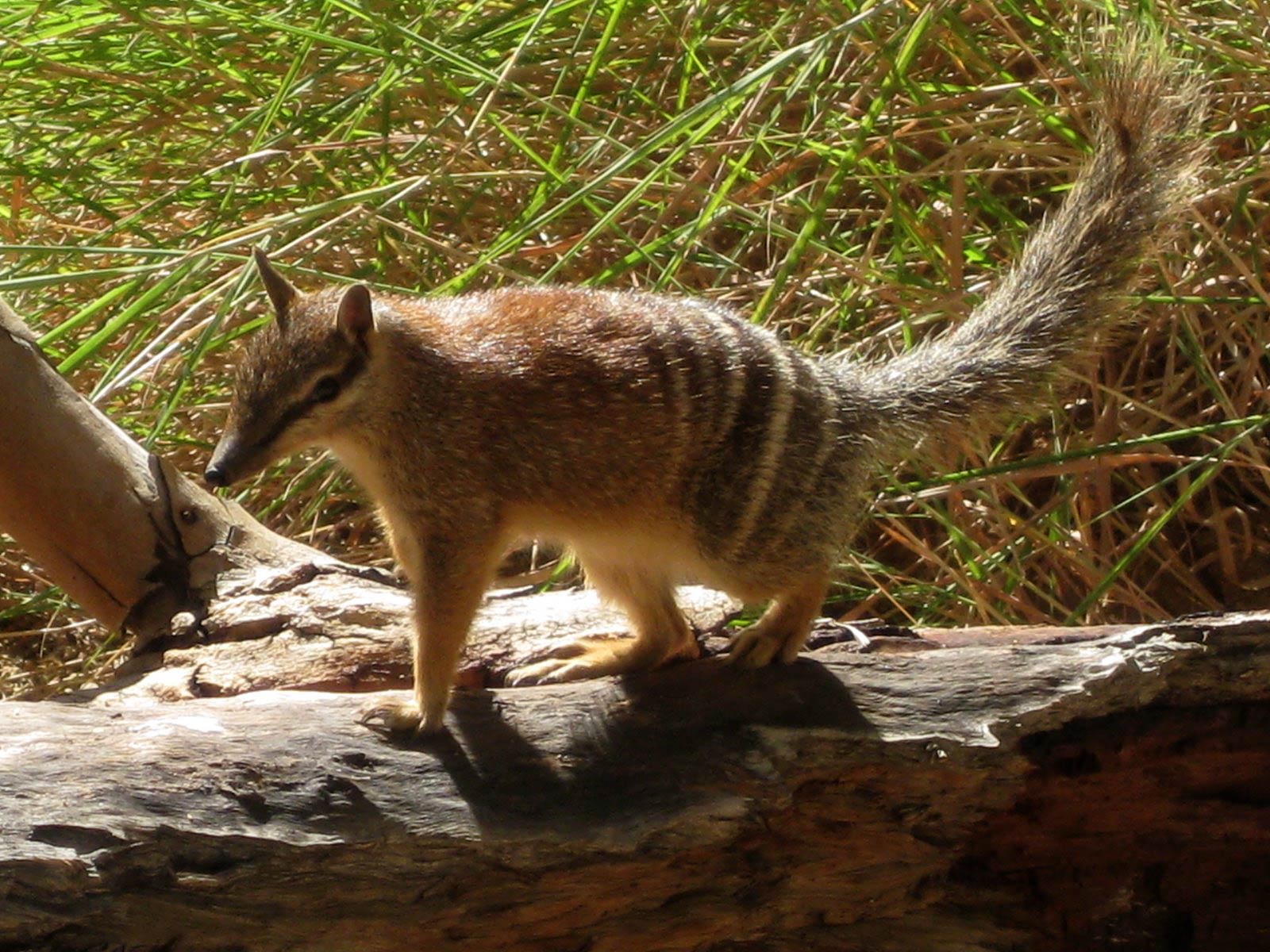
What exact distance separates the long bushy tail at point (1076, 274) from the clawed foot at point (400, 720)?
886 millimetres

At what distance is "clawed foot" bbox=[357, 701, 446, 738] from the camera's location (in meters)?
2.01

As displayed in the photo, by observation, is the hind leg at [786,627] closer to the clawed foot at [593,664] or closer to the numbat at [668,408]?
the numbat at [668,408]

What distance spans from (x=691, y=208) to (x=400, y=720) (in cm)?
166

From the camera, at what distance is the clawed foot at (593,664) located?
241 cm

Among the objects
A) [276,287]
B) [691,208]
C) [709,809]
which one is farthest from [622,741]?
[691,208]

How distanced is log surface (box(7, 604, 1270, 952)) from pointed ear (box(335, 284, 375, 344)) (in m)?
0.56

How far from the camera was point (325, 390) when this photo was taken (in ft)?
7.11

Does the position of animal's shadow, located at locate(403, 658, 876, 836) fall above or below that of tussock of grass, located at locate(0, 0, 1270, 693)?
below

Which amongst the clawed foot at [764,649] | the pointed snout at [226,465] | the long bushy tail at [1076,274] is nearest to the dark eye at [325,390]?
the pointed snout at [226,465]

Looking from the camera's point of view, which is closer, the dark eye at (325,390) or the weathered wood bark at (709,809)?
the weathered wood bark at (709,809)

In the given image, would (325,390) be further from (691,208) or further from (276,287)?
(691,208)

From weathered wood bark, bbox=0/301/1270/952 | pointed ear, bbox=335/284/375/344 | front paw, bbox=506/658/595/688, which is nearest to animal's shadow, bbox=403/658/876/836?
weathered wood bark, bbox=0/301/1270/952

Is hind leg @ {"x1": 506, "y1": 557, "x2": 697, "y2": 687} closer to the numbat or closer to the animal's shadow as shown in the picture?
the numbat

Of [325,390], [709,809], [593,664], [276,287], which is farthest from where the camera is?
[593,664]
